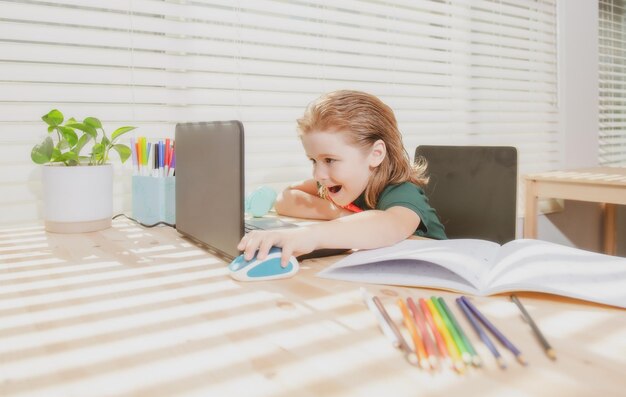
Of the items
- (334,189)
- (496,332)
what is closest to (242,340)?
(496,332)

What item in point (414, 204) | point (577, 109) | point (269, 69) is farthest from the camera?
point (577, 109)

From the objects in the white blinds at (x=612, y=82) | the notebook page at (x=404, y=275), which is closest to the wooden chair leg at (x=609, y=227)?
the white blinds at (x=612, y=82)

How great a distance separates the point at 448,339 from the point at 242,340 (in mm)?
196

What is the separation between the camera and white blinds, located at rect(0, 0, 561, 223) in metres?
1.28

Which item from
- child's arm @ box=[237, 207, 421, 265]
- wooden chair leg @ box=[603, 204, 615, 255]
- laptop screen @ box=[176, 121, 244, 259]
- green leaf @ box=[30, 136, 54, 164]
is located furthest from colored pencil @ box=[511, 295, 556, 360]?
wooden chair leg @ box=[603, 204, 615, 255]

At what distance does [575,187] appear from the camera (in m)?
1.89

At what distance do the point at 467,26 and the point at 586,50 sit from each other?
2.74ft

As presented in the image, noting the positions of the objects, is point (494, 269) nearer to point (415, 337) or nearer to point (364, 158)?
point (415, 337)

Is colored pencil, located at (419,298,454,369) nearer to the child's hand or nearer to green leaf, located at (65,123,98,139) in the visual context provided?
the child's hand

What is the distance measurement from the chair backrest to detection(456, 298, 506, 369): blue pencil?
0.81m

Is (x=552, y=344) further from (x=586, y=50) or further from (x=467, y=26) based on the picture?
(x=586, y=50)

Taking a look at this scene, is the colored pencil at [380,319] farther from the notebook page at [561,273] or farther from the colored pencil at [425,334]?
the notebook page at [561,273]

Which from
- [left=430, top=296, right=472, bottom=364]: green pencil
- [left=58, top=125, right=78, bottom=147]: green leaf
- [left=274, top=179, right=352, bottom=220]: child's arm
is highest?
[left=58, top=125, right=78, bottom=147]: green leaf

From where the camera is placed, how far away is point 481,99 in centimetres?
220
